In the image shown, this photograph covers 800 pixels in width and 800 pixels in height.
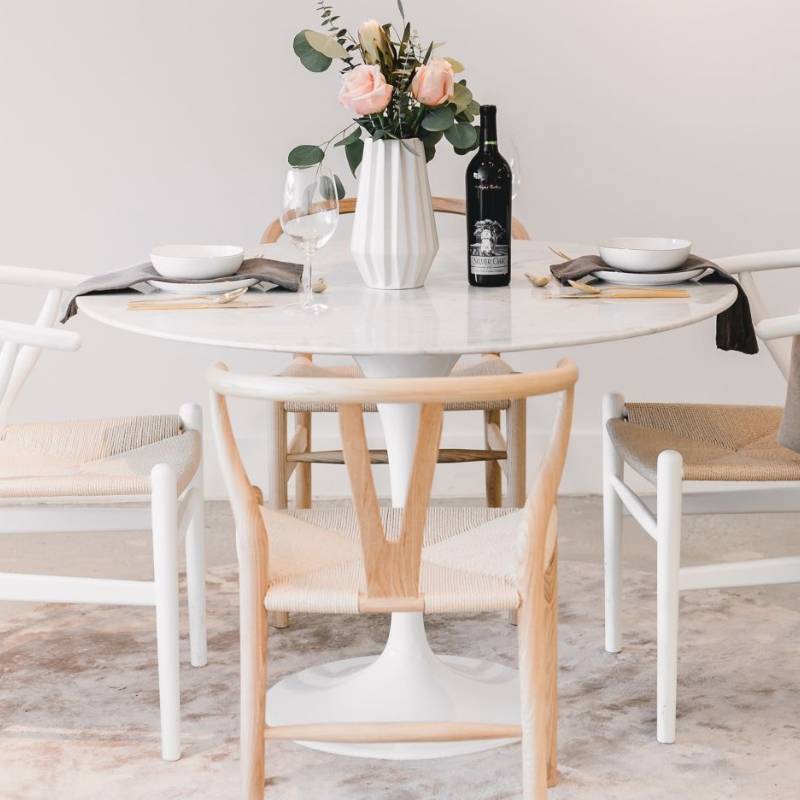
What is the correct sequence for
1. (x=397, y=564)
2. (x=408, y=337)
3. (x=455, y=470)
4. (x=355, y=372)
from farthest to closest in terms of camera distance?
(x=455, y=470)
(x=355, y=372)
(x=408, y=337)
(x=397, y=564)

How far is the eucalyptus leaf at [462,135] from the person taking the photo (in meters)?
2.03

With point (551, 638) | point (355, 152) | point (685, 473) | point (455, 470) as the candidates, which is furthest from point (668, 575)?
point (455, 470)

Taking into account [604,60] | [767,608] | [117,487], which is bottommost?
[767,608]

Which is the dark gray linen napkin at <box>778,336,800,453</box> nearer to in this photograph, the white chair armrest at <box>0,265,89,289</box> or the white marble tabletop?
the white marble tabletop

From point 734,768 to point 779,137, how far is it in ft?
6.38

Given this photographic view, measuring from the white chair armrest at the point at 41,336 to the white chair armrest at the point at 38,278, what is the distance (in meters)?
0.37

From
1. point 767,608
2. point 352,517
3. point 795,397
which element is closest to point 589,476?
point 767,608

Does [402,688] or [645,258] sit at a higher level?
[645,258]

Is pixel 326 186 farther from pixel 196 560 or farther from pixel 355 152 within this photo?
pixel 196 560

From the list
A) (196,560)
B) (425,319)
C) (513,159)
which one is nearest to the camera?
(425,319)

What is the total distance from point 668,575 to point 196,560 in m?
0.88

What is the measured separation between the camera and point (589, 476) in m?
3.53

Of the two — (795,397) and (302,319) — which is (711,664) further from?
(302,319)

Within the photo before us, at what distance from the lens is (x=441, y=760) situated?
205cm
